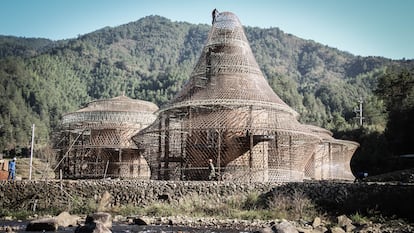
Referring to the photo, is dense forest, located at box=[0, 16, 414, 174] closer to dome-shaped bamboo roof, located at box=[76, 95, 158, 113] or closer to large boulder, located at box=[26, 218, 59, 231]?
dome-shaped bamboo roof, located at box=[76, 95, 158, 113]

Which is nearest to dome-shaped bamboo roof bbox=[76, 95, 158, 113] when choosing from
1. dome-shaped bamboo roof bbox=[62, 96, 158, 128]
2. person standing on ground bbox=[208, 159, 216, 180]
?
dome-shaped bamboo roof bbox=[62, 96, 158, 128]

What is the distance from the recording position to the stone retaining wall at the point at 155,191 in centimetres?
2367

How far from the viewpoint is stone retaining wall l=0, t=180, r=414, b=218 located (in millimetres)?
23672

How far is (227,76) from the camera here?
34.5 metres

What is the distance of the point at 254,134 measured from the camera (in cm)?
3112

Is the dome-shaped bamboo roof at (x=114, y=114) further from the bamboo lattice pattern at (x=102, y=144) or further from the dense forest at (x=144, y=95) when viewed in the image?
the dense forest at (x=144, y=95)

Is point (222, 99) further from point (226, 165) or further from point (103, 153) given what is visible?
point (103, 153)

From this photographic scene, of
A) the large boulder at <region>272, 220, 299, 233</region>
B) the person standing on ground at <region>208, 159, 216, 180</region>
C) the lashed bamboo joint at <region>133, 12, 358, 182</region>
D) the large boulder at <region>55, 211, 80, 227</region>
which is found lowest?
the large boulder at <region>55, 211, 80, 227</region>

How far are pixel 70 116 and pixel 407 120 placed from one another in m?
28.8

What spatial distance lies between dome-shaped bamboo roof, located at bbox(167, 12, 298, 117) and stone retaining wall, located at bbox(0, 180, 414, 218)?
750cm

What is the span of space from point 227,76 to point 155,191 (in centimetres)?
1151

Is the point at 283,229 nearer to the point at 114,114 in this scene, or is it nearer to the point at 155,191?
the point at 155,191

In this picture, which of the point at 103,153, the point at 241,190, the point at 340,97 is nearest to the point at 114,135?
the point at 103,153

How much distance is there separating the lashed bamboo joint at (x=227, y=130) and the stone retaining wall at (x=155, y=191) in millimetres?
4378
